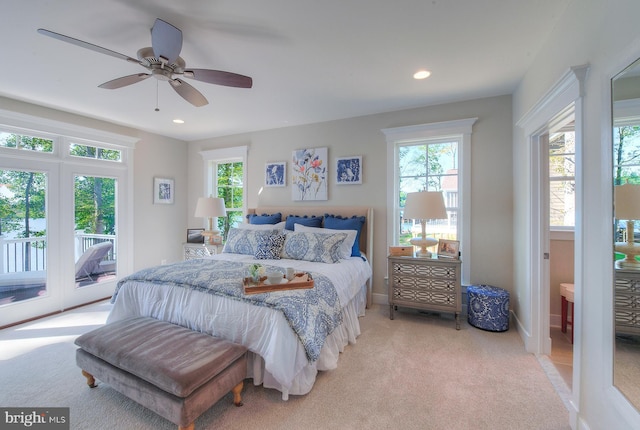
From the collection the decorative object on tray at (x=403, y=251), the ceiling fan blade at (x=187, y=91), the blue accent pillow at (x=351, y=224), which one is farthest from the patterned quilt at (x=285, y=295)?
the ceiling fan blade at (x=187, y=91)

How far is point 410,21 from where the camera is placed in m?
1.84

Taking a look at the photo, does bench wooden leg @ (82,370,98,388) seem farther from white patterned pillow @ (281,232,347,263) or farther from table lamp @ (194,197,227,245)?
table lamp @ (194,197,227,245)

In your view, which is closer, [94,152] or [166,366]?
[166,366]

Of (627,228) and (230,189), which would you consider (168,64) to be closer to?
(627,228)

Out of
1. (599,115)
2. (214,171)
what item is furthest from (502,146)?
(214,171)

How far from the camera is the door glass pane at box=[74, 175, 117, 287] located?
3711mm

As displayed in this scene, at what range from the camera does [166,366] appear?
1.51 meters

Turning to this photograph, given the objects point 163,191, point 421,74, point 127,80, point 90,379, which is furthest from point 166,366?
point 163,191

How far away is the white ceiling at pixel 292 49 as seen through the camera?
1720mm

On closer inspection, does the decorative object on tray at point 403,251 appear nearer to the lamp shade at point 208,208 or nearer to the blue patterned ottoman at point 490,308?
the blue patterned ottoman at point 490,308

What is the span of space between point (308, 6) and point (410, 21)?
2.35 feet

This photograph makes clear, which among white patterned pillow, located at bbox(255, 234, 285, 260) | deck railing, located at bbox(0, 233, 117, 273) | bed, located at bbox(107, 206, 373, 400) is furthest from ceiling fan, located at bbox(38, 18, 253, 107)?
deck railing, located at bbox(0, 233, 117, 273)

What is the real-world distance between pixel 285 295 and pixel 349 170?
230cm

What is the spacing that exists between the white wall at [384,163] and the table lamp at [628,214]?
6.38 feet
